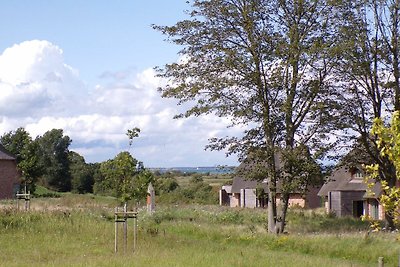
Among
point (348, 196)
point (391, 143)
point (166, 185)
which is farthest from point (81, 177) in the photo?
point (391, 143)

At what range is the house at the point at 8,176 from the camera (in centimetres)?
6462

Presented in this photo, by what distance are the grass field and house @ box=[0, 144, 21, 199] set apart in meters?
33.1

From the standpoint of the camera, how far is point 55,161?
8888 centimetres

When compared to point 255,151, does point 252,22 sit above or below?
above

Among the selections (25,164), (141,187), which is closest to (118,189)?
(141,187)

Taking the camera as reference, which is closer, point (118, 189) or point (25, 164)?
point (118, 189)

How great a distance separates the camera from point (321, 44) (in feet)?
99.1

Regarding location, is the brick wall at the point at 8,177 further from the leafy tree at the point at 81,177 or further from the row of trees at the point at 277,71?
the row of trees at the point at 277,71

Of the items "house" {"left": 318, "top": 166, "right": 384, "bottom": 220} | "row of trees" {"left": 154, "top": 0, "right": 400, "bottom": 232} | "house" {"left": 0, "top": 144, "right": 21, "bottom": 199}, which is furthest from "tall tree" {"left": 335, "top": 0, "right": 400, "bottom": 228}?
"house" {"left": 0, "top": 144, "right": 21, "bottom": 199}

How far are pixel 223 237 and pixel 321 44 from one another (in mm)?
10055

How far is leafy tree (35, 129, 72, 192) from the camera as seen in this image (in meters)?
88.3

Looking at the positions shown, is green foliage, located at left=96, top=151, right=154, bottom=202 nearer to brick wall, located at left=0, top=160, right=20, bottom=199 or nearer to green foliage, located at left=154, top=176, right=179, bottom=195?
brick wall, located at left=0, top=160, right=20, bottom=199

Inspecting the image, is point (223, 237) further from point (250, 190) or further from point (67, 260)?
point (250, 190)

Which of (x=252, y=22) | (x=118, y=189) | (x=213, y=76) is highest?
(x=252, y=22)
